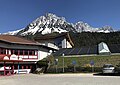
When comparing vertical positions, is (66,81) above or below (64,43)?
below

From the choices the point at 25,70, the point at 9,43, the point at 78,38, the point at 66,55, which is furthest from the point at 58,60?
the point at 78,38

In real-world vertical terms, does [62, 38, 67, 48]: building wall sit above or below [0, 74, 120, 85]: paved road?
above

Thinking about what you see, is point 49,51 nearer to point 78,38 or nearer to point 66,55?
point 66,55

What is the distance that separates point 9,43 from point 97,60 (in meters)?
A: 14.1

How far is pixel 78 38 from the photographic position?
73.6m

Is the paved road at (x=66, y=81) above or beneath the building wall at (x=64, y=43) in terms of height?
beneath

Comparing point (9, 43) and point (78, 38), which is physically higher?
point (78, 38)

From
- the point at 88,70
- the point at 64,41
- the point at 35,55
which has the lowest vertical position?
the point at 88,70

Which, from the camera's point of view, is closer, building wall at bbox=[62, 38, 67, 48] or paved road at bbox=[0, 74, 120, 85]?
paved road at bbox=[0, 74, 120, 85]

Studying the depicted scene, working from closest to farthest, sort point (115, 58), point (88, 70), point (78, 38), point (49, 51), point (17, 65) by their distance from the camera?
point (88, 70)
point (115, 58)
point (17, 65)
point (49, 51)
point (78, 38)

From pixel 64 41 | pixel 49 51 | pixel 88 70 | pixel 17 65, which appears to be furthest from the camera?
pixel 64 41

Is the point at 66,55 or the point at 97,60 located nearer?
the point at 97,60

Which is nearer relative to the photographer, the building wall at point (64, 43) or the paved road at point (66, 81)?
the paved road at point (66, 81)

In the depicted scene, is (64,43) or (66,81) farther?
(64,43)
